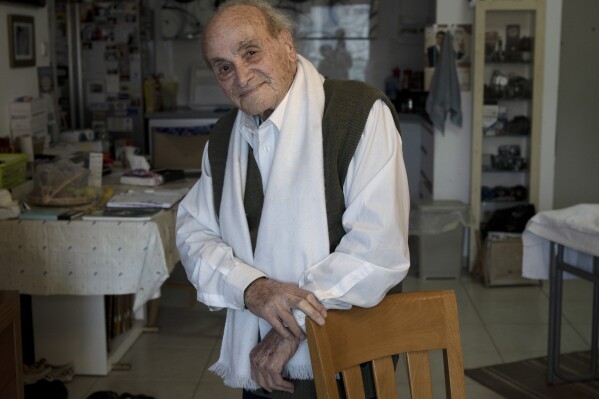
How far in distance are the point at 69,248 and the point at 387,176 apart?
1992 mm

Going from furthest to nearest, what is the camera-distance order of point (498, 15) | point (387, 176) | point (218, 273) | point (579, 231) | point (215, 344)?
1. point (498, 15)
2. point (215, 344)
3. point (579, 231)
4. point (218, 273)
5. point (387, 176)

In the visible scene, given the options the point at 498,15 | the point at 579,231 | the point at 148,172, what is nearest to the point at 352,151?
the point at 579,231

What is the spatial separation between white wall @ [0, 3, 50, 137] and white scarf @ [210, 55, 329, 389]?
9.52 ft

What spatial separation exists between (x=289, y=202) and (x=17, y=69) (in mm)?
3236

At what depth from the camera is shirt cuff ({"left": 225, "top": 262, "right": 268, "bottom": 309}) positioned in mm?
1648

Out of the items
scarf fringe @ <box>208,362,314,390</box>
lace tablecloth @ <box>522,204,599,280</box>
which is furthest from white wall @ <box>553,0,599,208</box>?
scarf fringe @ <box>208,362,314,390</box>

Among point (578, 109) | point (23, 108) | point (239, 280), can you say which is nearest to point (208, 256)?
point (239, 280)

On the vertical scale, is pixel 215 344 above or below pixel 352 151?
below

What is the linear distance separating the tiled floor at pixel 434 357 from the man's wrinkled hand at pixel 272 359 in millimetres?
1840

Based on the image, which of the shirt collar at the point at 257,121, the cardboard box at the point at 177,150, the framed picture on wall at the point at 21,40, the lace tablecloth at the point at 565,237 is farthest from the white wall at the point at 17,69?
the shirt collar at the point at 257,121

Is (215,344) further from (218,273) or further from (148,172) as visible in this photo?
(218,273)

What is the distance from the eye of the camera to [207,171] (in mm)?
1853

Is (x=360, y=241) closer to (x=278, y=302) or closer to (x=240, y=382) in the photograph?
(x=278, y=302)

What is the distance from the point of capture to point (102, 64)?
286 inches
